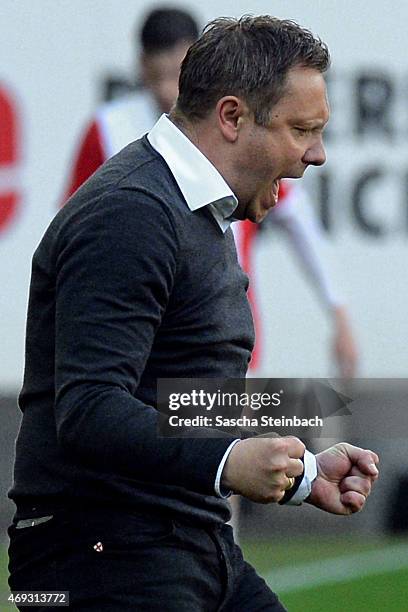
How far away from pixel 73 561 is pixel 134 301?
1.53ft

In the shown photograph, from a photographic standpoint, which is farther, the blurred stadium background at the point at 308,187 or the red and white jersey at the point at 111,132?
the blurred stadium background at the point at 308,187

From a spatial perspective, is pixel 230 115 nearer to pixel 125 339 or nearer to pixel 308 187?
pixel 125 339

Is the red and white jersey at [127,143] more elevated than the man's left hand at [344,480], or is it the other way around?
the man's left hand at [344,480]

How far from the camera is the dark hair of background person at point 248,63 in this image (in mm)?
2855

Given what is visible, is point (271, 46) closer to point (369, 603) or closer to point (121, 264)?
point (121, 264)

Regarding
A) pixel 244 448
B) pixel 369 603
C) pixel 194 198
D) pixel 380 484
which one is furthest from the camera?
pixel 380 484

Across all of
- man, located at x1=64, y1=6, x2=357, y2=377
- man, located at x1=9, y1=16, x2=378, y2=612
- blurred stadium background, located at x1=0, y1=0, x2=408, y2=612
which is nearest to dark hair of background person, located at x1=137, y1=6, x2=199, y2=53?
man, located at x1=64, y1=6, x2=357, y2=377

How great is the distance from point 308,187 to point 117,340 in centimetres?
472

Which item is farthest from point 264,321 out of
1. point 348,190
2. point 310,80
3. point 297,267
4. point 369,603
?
point 310,80

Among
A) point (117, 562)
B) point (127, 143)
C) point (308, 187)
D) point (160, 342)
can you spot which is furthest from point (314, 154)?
point (308, 187)

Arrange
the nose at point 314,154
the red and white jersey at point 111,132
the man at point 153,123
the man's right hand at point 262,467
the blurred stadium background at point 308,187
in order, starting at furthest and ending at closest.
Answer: the blurred stadium background at point 308,187 → the red and white jersey at point 111,132 → the man at point 153,123 → the nose at point 314,154 → the man's right hand at point 262,467

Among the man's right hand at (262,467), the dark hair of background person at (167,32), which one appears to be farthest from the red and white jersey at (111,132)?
the man's right hand at (262,467)

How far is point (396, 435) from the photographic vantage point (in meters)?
7.62

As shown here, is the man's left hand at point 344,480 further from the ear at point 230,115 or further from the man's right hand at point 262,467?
the ear at point 230,115
